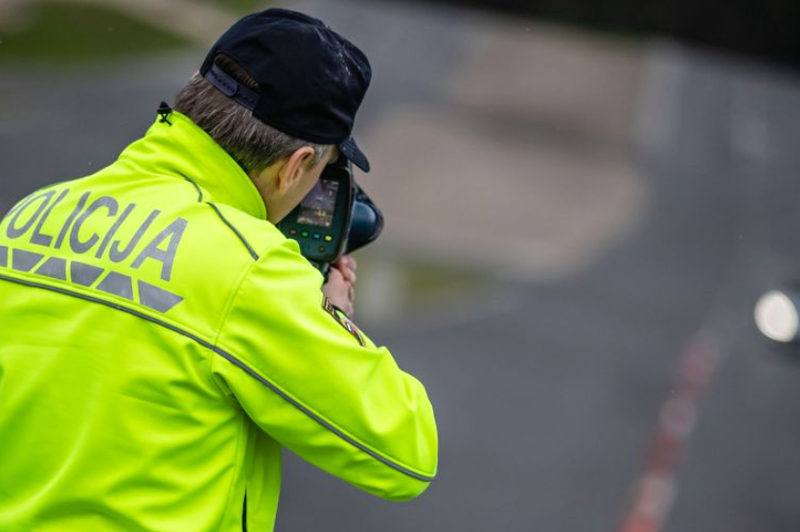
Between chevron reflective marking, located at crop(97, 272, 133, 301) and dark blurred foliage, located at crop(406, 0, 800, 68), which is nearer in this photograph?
chevron reflective marking, located at crop(97, 272, 133, 301)

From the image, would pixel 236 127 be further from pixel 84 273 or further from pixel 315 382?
pixel 315 382

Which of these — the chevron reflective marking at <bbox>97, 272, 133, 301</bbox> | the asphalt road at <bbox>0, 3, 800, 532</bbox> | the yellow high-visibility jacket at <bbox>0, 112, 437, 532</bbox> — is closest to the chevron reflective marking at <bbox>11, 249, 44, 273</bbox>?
the yellow high-visibility jacket at <bbox>0, 112, 437, 532</bbox>

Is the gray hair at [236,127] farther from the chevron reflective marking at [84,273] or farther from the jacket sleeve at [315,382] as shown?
the chevron reflective marking at [84,273]

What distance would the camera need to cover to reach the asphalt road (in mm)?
7176

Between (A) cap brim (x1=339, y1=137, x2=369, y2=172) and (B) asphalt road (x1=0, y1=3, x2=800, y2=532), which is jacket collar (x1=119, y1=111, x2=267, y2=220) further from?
(B) asphalt road (x1=0, y1=3, x2=800, y2=532)

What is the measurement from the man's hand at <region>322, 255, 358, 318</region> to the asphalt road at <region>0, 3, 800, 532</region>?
10.6 feet

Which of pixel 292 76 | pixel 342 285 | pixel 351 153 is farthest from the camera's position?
pixel 342 285

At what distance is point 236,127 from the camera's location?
1.73 metres

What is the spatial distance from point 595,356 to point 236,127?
808 centimetres

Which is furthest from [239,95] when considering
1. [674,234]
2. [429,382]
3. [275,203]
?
[674,234]

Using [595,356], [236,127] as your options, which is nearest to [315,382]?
[236,127]

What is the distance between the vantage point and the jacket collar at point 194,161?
68.6 inches

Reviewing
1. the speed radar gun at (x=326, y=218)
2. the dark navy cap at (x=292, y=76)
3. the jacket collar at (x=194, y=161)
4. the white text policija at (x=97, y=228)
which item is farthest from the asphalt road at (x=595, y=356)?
the white text policija at (x=97, y=228)

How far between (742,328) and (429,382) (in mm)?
3607
